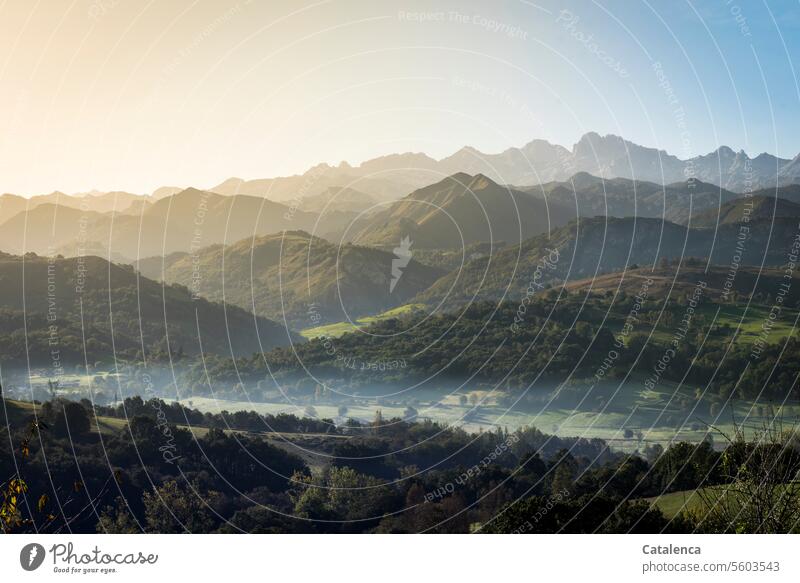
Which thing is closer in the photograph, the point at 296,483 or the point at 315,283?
the point at 296,483

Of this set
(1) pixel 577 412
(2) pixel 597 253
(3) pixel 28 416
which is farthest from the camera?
(2) pixel 597 253

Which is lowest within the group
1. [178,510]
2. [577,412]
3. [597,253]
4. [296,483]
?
[577,412]

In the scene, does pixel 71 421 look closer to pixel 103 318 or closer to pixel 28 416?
pixel 28 416

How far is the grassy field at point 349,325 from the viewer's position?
13801 centimetres

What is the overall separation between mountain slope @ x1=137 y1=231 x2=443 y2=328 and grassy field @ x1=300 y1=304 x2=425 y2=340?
3.96 m

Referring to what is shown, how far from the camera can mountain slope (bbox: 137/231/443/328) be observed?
163 meters

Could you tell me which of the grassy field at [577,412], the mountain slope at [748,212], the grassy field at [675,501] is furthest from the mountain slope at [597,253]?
the grassy field at [675,501]

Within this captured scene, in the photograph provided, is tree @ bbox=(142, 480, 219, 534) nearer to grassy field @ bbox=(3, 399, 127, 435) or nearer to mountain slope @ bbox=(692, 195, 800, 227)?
grassy field @ bbox=(3, 399, 127, 435)

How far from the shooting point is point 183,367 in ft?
404

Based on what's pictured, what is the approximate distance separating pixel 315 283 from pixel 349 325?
39.8 metres

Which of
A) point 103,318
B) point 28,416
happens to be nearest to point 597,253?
point 103,318

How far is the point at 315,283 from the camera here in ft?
587

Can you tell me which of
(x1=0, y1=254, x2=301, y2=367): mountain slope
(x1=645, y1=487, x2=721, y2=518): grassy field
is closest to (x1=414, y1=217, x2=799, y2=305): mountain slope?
(x1=0, y1=254, x2=301, y2=367): mountain slope

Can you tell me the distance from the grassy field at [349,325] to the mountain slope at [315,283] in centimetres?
396
